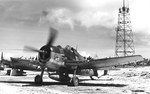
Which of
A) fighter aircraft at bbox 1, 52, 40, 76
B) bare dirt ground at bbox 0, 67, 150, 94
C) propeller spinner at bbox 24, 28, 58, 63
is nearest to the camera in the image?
bare dirt ground at bbox 0, 67, 150, 94

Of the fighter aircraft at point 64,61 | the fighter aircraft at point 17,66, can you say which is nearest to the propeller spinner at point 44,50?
the fighter aircraft at point 64,61

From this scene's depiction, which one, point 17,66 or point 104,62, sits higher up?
point 17,66

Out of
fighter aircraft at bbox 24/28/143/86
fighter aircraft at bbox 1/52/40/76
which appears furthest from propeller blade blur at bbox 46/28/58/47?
fighter aircraft at bbox 1/52/40/76

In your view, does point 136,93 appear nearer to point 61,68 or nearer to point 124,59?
point 124,59

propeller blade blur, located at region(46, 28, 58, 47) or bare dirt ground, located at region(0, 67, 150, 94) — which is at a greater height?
propeller blade blur, located at region(46, 28, 58, 47)

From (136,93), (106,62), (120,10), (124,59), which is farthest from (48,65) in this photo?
(120,10)

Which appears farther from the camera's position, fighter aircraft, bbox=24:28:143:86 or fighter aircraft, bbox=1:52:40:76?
fighter aircraft, bbox=1:52:40:76

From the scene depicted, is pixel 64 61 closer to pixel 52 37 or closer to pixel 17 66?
pixel 52 37

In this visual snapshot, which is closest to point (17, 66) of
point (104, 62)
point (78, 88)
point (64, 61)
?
point (64, 61)

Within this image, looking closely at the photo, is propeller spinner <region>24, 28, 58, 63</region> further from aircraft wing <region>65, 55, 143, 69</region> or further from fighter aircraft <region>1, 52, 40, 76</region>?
fighter aircraft <region>1, 52, 40, 76</region>

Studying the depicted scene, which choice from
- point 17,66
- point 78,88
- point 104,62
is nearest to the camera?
point 78,88

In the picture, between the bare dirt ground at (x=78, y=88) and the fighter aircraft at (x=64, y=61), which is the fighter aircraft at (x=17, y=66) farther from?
the fighter aircraft at (x=64, y=61)

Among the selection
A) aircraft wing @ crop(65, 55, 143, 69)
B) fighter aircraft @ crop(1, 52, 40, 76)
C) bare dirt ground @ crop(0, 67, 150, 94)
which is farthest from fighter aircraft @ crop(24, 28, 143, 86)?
fighter aircraft @ crop(1, 52, 40, 76)

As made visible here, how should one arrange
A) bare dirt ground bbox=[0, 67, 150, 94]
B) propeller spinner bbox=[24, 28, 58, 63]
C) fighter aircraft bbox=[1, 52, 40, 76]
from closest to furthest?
1. bare dirt ground bbox=[0, 67, 150, 94]
2. propeller spinner bbox=[24, 28, 58, 63]
3. fighter aircraft bbox=[1, 52, 40, 76]
